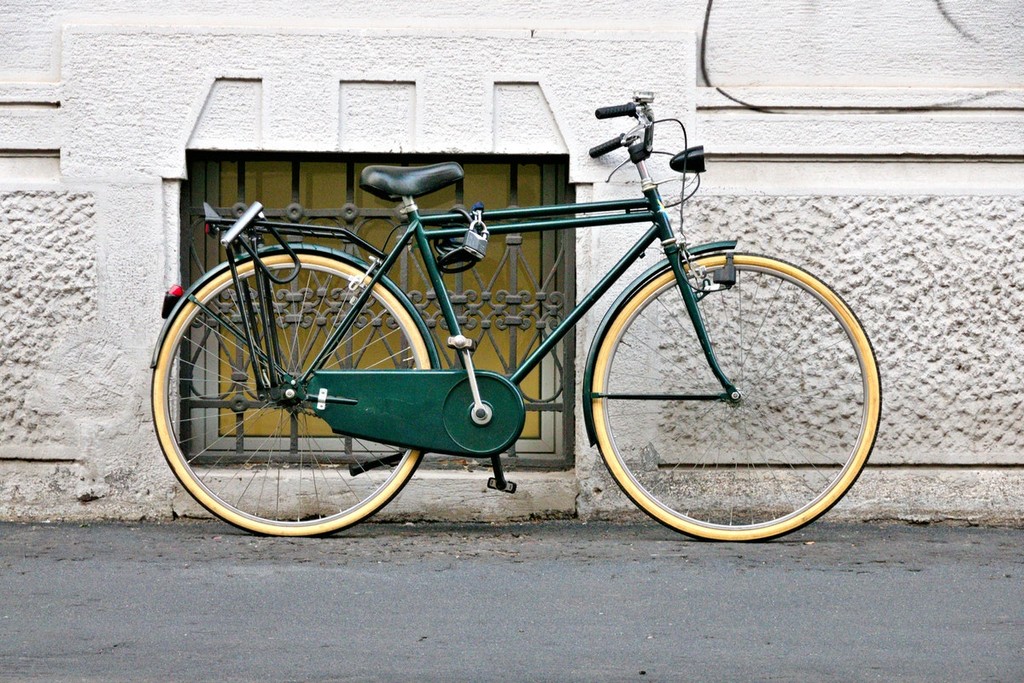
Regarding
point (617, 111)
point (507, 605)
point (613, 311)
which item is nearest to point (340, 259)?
point (613, 311)

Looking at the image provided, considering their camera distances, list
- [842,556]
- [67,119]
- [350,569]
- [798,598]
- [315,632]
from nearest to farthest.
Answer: [315,632] < [798,598] < [350,569] < [842,556] < [67,119]

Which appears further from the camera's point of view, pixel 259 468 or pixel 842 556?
pixel 259 468

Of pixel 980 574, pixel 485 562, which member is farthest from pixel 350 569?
pixel 980 574

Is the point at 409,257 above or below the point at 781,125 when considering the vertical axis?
below

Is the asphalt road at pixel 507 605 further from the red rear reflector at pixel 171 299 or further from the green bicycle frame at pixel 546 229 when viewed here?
the red rear reflector at pixel 171 299

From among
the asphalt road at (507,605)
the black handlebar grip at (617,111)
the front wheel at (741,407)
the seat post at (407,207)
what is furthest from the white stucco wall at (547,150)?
the seat post at (407,207)

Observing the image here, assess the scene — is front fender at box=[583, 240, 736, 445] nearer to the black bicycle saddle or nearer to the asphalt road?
the asphalt road

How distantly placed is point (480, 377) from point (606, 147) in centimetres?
89

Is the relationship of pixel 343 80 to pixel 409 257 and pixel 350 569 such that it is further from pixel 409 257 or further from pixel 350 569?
pixel 350 569

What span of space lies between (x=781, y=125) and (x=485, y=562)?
6.43 ft

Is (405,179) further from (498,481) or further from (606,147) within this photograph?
(498,481)

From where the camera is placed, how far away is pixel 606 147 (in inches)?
165

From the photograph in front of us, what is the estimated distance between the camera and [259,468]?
4637 mm

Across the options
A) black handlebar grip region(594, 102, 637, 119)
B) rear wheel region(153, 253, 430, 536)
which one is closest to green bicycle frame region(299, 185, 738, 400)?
rear wheel region(153, 253, 430, 536)
